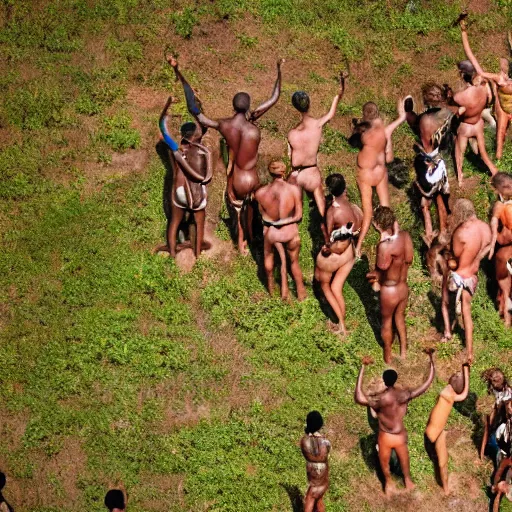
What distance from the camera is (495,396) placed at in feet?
59.4

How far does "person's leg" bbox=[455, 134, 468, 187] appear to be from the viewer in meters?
22.8

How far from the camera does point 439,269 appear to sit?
21.3m

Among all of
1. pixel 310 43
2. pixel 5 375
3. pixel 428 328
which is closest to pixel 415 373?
pixel 428 328

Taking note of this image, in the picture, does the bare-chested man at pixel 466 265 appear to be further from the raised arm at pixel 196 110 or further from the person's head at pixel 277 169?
the raised arm at pixel 196 110

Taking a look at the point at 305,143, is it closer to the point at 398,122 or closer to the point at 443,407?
the point at 398,122

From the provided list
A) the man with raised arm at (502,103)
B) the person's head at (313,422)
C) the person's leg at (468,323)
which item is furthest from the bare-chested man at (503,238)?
the person's head at (313,422)

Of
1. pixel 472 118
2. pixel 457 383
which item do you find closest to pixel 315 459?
pixel 457 383

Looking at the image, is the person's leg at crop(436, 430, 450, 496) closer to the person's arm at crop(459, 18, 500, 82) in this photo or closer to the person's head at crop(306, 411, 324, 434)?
the person's head at crop(306, 411, 324, 434)

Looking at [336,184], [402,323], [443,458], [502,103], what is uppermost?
[502,103]

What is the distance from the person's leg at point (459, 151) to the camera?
2278cm

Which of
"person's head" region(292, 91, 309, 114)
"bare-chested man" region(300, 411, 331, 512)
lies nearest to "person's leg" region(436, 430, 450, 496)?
"bare-chested man" region(300, 411, 331, 512)

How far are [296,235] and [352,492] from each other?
13.9 feet

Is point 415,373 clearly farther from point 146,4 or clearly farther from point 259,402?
point 146,4

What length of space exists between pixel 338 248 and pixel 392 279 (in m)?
1.03
